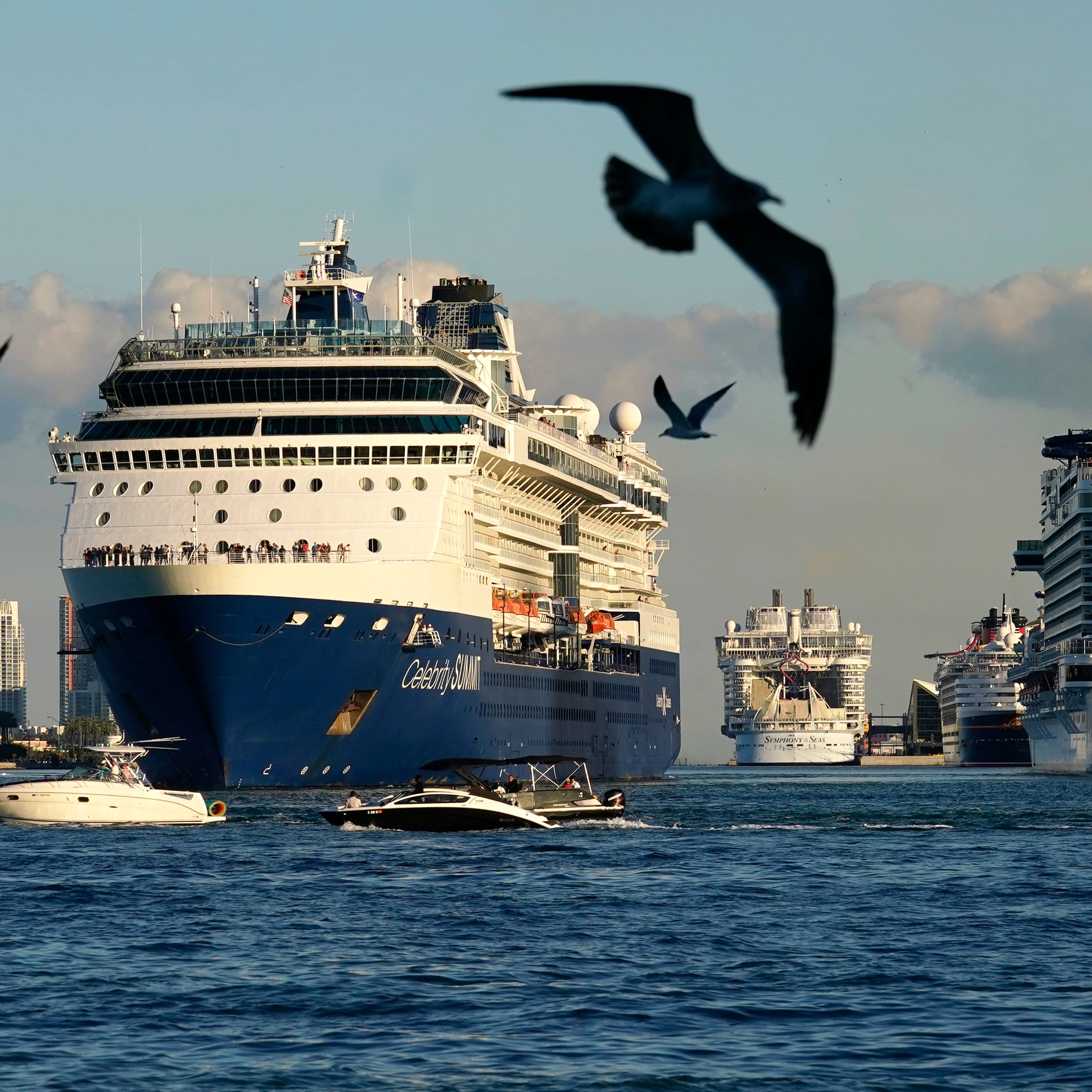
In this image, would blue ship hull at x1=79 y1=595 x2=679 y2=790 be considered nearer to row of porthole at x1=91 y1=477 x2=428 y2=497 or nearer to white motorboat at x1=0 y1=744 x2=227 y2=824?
row of porthole at x1=91 y1=477 x2=428 y2=497

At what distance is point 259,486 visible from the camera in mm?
71062

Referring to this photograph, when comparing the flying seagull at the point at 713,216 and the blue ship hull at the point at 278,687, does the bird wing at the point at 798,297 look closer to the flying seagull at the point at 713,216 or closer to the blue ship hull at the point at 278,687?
the flying seagull at the point at 713,216

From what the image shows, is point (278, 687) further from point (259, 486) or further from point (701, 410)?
point (701, 410)

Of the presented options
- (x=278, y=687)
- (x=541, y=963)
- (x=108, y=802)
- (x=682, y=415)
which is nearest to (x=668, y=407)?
(x=682, y=415)

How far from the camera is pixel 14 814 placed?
194 feet

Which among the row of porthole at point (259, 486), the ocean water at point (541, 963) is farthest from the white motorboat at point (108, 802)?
the row of porthole at point (259, 486)

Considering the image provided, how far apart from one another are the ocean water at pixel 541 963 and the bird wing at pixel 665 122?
589 inches

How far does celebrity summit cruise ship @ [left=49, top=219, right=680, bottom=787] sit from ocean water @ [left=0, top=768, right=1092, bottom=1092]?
1273 cm

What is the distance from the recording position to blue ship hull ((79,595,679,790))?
2549 inches

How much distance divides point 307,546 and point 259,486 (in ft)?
11.2

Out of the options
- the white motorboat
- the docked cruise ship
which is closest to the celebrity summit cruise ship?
the white motorboat

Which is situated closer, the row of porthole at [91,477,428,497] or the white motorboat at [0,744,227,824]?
the white motorboat at [0,744,227,824]

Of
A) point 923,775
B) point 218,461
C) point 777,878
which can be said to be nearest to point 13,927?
point 777,878

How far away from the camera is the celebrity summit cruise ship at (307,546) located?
215ft
